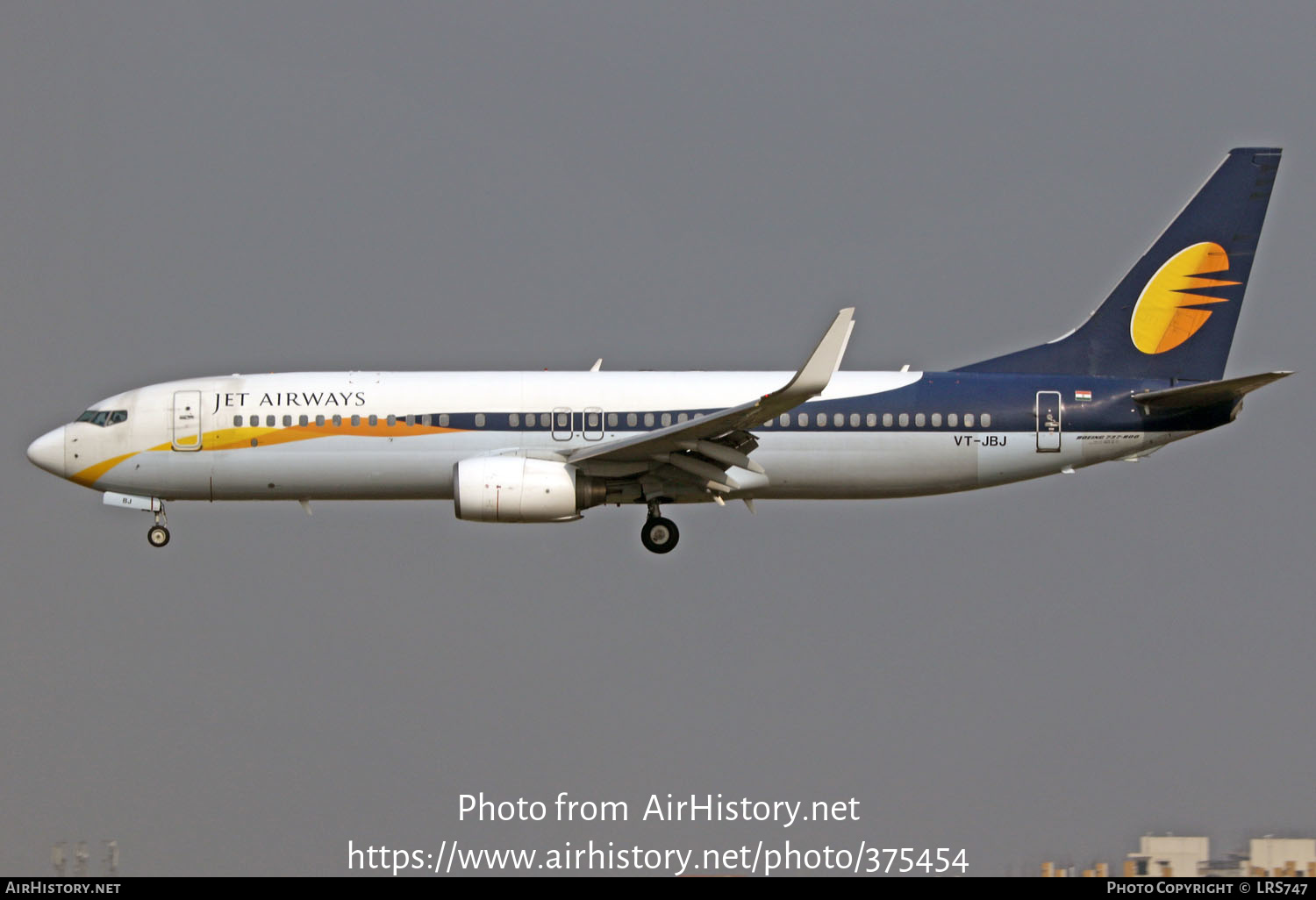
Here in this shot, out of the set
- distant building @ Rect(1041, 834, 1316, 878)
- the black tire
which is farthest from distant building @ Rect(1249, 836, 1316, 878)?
the black tire

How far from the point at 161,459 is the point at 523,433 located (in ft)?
23.5

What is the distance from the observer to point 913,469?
36250 mm

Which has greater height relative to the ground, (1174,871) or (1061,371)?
(1061,371)

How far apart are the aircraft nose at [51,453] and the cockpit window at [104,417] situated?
0.58 m

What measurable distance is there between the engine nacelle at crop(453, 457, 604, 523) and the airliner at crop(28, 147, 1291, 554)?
600 mm

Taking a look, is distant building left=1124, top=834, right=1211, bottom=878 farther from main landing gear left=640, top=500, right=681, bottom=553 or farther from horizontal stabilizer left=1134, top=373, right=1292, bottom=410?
main landing gear left=640, top=500, right=681, bottom=553

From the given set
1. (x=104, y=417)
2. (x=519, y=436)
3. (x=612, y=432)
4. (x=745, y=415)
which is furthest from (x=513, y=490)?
(x=104, y=417)

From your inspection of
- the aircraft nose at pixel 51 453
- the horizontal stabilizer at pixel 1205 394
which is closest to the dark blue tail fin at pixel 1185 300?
the horizontal stabilizer at pixel 1205 394

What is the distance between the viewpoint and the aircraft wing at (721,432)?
Answer: 1252 inches

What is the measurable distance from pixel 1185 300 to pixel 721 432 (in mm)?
10635

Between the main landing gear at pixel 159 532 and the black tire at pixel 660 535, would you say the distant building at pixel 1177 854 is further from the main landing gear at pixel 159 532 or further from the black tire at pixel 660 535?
the main landing gear at pixel 159 532
